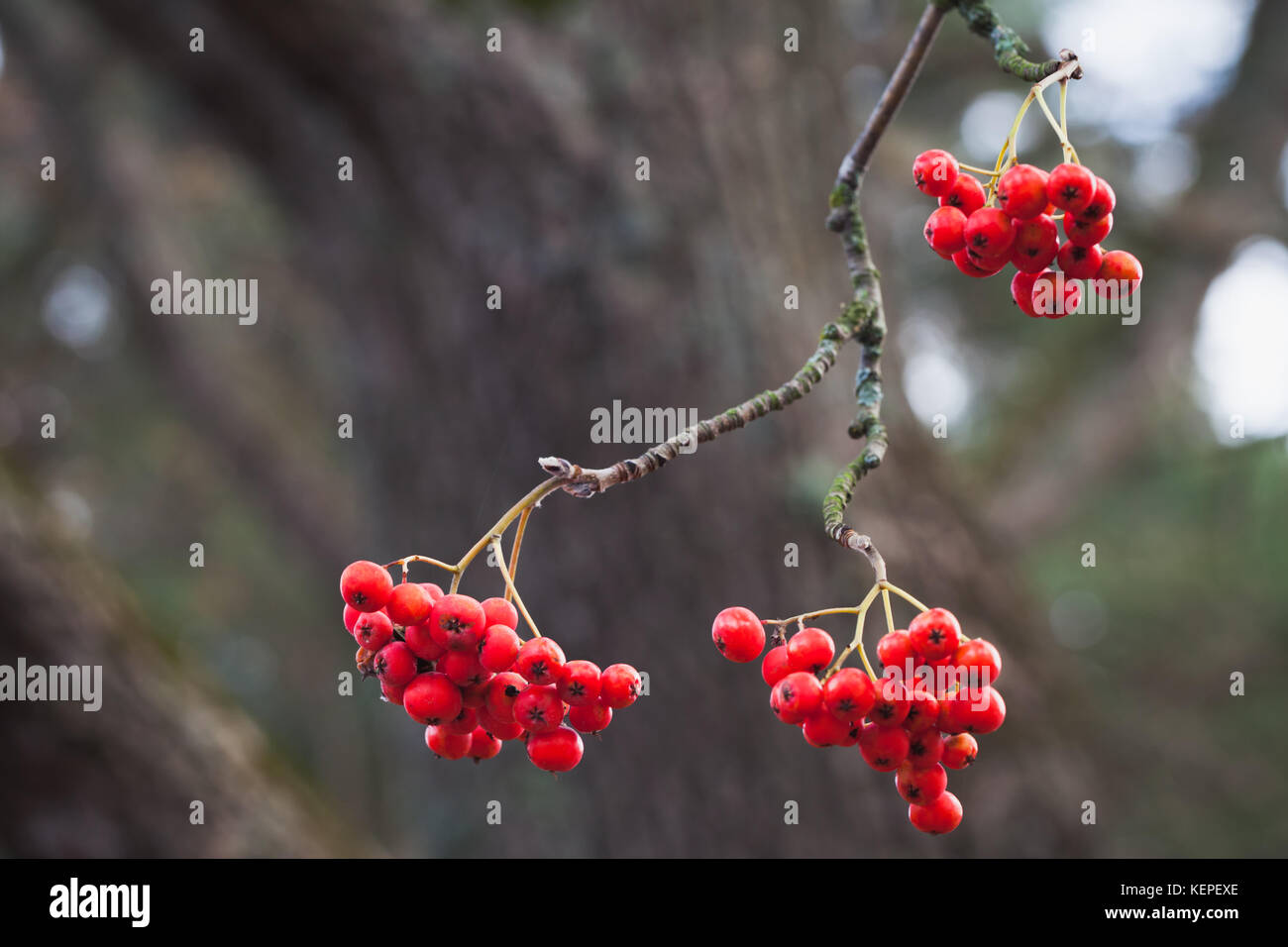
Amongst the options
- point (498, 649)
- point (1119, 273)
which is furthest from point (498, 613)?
point (1119, 273)

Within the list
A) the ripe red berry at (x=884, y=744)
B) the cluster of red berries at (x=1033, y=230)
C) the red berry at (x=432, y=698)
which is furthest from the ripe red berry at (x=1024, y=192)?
the red berry at (x=432, y=698)

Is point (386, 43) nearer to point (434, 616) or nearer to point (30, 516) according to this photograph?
point (30, 516)

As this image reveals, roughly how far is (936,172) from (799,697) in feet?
1.82

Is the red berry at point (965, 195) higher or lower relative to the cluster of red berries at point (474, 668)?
higher

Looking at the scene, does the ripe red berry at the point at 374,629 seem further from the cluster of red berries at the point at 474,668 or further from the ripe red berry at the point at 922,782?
the ripe red berry at the point at 922,782

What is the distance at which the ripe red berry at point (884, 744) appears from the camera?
3.06 ft

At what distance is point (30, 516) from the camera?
2.98 metres

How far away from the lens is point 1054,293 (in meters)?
1.08

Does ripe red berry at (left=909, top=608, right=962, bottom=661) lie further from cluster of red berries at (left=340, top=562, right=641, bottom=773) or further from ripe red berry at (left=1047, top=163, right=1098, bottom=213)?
ripe red berry at (left=1047, top=163, right=1098, bottom=213)

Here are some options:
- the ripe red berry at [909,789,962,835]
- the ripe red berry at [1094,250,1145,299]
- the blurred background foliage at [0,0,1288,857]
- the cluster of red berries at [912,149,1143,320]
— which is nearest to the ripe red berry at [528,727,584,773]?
the ripe red berry at [909,789,962,835]

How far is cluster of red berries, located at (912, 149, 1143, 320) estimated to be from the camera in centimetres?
97

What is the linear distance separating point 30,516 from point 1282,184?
5235 millimetres

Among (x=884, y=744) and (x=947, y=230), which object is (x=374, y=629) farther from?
(x=947, y=230)

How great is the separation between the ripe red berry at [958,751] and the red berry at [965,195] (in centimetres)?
53
